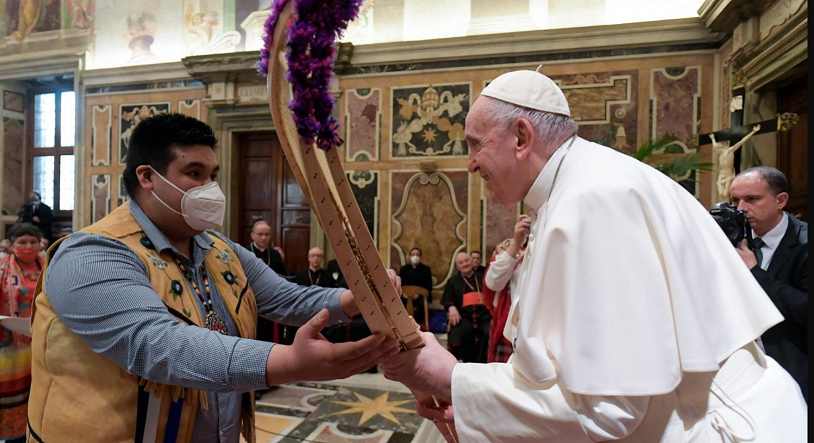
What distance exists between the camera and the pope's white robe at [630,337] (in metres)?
1.13

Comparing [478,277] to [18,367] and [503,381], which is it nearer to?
[18,367]

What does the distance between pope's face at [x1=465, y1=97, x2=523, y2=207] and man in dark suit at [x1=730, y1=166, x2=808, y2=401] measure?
166 centimetres

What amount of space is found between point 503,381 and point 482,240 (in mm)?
6754

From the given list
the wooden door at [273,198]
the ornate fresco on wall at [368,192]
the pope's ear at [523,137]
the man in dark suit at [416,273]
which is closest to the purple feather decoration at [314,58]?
the pope's ear at [523,137]

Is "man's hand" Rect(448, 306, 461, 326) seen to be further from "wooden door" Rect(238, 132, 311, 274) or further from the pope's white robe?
"wooden door" Rect(238, 132, 311, 274)

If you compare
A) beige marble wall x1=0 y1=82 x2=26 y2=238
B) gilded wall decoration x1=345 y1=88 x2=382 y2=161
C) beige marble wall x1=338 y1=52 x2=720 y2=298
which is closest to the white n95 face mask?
beige marble wall x1=338 y1=52 x2=720 y2=298

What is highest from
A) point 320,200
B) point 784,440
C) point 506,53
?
point 506,53

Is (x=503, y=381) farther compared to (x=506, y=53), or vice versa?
(x=506, y=53)

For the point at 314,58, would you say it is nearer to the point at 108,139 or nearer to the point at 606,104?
the point at 606,104

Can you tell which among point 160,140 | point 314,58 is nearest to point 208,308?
point 160,140

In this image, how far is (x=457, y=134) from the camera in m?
8.06

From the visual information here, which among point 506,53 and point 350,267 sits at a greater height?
point 506,53

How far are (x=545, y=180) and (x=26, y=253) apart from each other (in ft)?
12.8

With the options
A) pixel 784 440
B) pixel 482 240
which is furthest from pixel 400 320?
pixel 482 240
